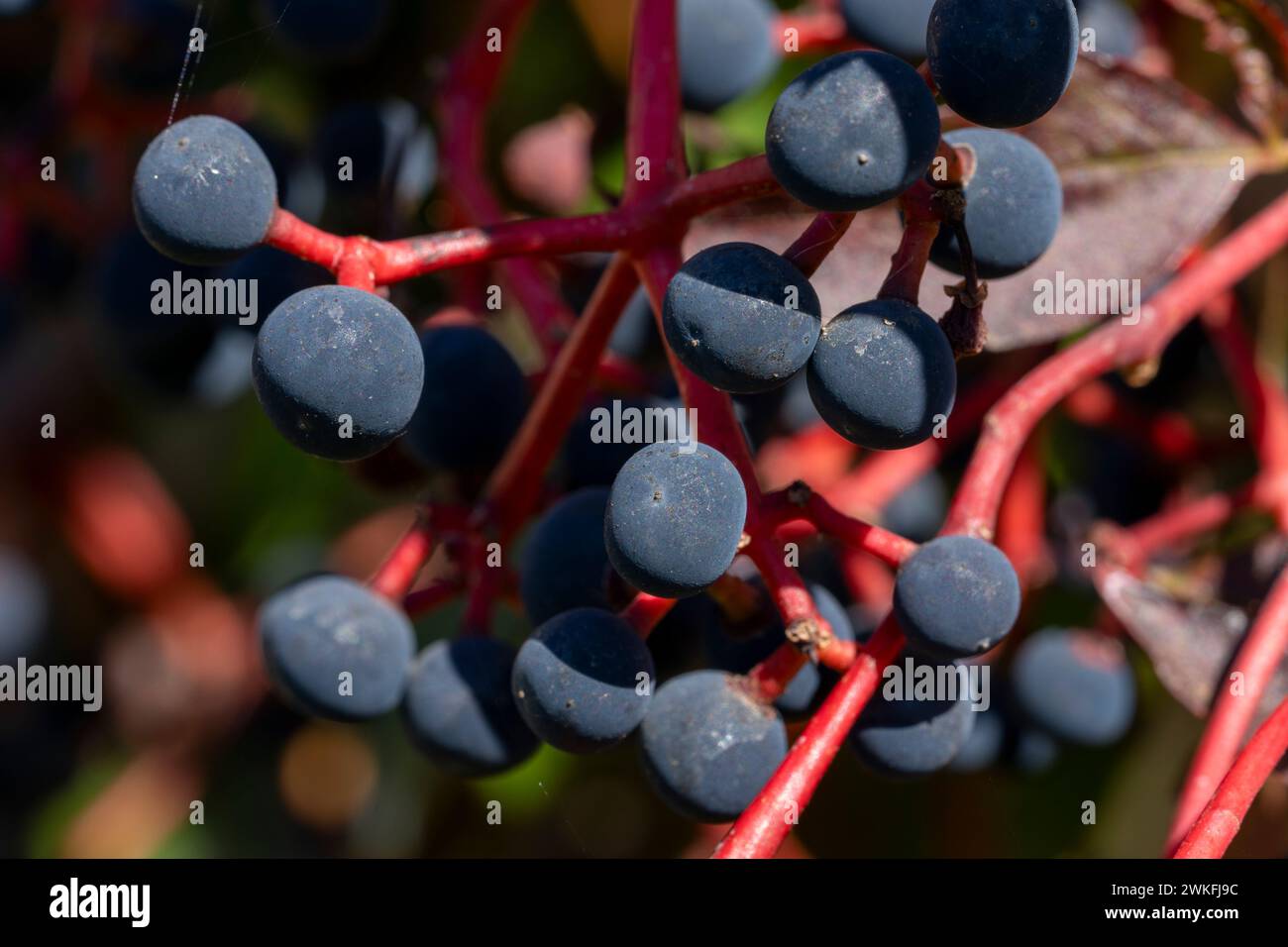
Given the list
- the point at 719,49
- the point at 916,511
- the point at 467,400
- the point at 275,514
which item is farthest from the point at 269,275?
the point at 275,514

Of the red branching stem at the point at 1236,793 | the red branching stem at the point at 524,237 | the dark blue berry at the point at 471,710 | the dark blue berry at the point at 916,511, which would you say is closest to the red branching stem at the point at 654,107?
the red branching stem at the point at 524,237

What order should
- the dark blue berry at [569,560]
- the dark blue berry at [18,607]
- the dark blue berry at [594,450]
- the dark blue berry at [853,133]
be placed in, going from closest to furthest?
1. the dark blue berry at [853,133]
2. the dark blue berry at [569,560]
3. the dark blue berry at [594,450]
4. the dark blue berry at [18,607]

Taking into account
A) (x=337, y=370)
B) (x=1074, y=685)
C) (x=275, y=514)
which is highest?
(x=337, y=370)

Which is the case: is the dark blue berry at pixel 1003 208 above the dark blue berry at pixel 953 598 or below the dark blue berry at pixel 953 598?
above

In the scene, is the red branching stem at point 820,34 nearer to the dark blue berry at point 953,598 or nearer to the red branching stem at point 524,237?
the red branching stem at point 524,237

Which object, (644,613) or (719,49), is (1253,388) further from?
(644,613)
